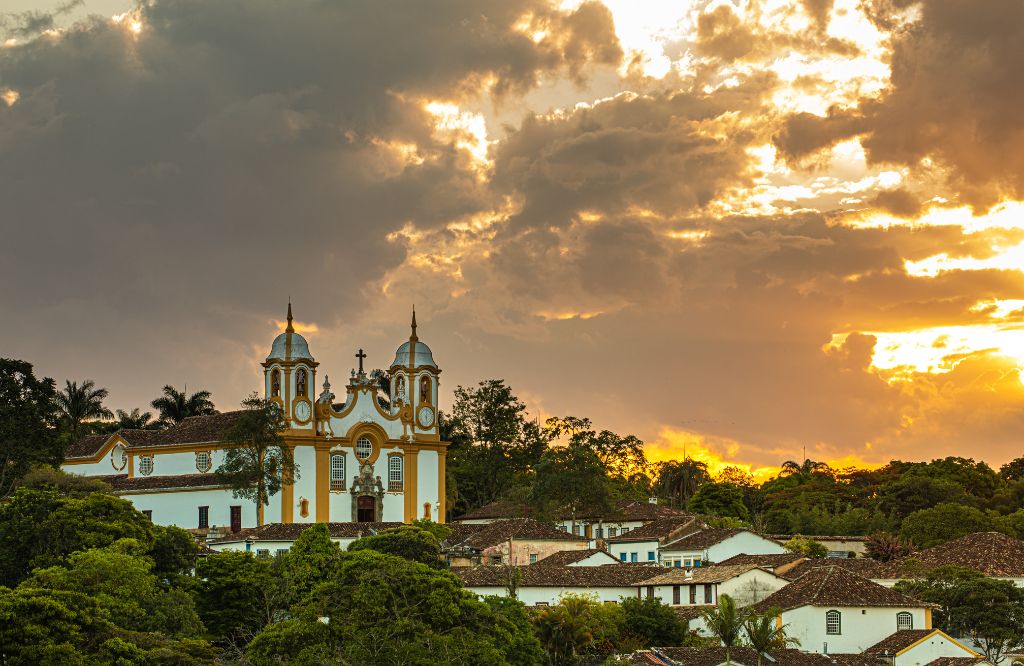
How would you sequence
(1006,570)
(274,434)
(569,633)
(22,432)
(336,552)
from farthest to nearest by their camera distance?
(274,434), (22,432), (1006,570), (336,552), (569,633)

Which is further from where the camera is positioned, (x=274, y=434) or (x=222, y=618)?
(x=274, y=434)

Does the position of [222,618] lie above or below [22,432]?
below

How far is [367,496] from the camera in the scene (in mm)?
83312

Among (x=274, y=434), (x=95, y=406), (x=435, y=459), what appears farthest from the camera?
(x=95, y=406)

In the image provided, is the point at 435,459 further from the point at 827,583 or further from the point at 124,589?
the point at 124,589

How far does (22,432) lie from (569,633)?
33.5 m

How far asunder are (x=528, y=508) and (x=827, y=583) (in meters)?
27.9

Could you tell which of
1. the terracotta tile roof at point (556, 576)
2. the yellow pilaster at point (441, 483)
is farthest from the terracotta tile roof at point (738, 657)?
the yellow pilaster at point (441, 483)

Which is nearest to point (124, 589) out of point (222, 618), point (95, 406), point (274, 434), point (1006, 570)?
point (222, 618)

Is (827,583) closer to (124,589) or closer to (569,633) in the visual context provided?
(569,633)

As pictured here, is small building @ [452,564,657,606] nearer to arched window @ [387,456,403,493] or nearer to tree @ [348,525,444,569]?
tree @ [348,525,444,569]

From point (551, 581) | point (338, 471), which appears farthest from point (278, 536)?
point (551, 581)

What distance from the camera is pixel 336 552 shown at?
56875 millimetres

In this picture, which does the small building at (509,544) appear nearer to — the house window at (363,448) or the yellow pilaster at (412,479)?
the yellow pilaster at (412,479)
